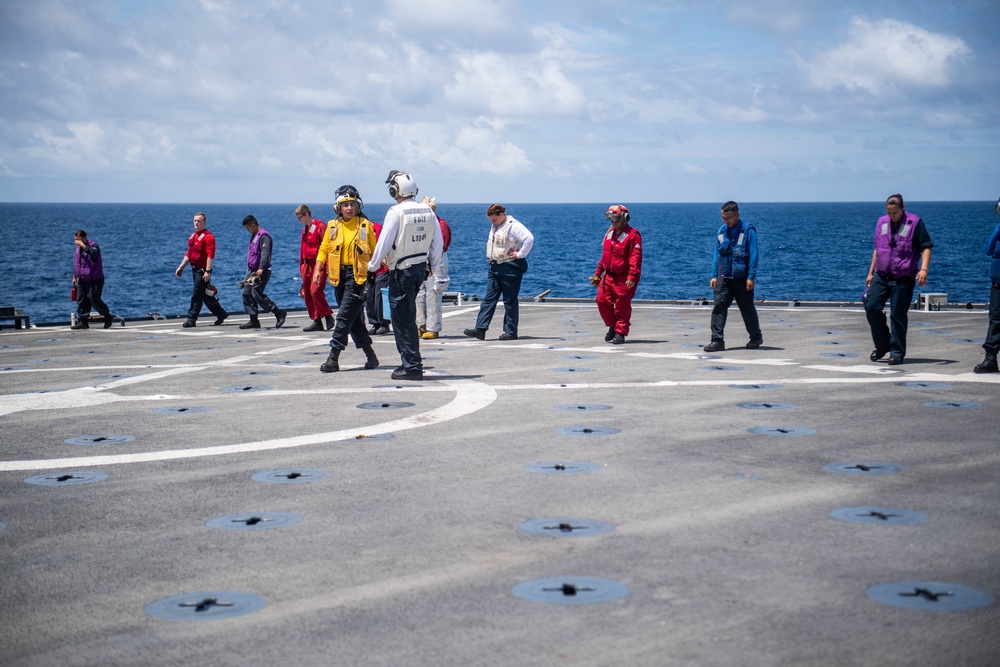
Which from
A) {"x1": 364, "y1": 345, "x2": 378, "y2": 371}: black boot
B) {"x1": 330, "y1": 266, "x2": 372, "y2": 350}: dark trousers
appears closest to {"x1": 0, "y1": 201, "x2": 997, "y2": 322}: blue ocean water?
{"x1": 364, "y1": 345, "x2": 378, "y2": 371}: black boot

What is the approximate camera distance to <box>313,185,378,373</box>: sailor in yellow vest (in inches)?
469

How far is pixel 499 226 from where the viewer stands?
1571cm

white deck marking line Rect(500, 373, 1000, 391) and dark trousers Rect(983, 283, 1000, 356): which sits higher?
dark trousers Rect(983, 283, 1000, 356)

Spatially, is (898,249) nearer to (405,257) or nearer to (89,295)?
(405,257)

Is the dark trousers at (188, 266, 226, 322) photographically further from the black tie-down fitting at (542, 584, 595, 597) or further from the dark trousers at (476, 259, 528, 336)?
the black tie-down fitting at (542, 584, 595, 597)

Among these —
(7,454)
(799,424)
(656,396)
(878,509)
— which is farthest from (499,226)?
(878,509)

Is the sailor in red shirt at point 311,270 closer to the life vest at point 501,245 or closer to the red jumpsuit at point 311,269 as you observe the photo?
the red jumpsuit at point 311,269

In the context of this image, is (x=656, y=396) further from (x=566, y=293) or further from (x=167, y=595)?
(x=566, y=293)

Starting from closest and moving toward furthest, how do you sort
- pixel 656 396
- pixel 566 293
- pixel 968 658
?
pixel 968 658 → pixel 656 396 → pixel 566 293

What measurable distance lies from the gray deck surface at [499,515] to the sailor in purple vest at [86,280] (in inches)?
357

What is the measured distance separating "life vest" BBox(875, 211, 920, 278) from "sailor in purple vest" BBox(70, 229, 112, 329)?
13643mm

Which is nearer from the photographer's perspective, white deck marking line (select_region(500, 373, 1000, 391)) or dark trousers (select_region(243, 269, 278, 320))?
white deck marking line (select_region(500, 373, 1000, 391))

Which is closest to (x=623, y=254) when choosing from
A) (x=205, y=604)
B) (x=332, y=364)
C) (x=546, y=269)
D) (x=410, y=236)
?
(x=410, y=236)

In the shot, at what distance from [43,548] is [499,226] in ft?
35.9
